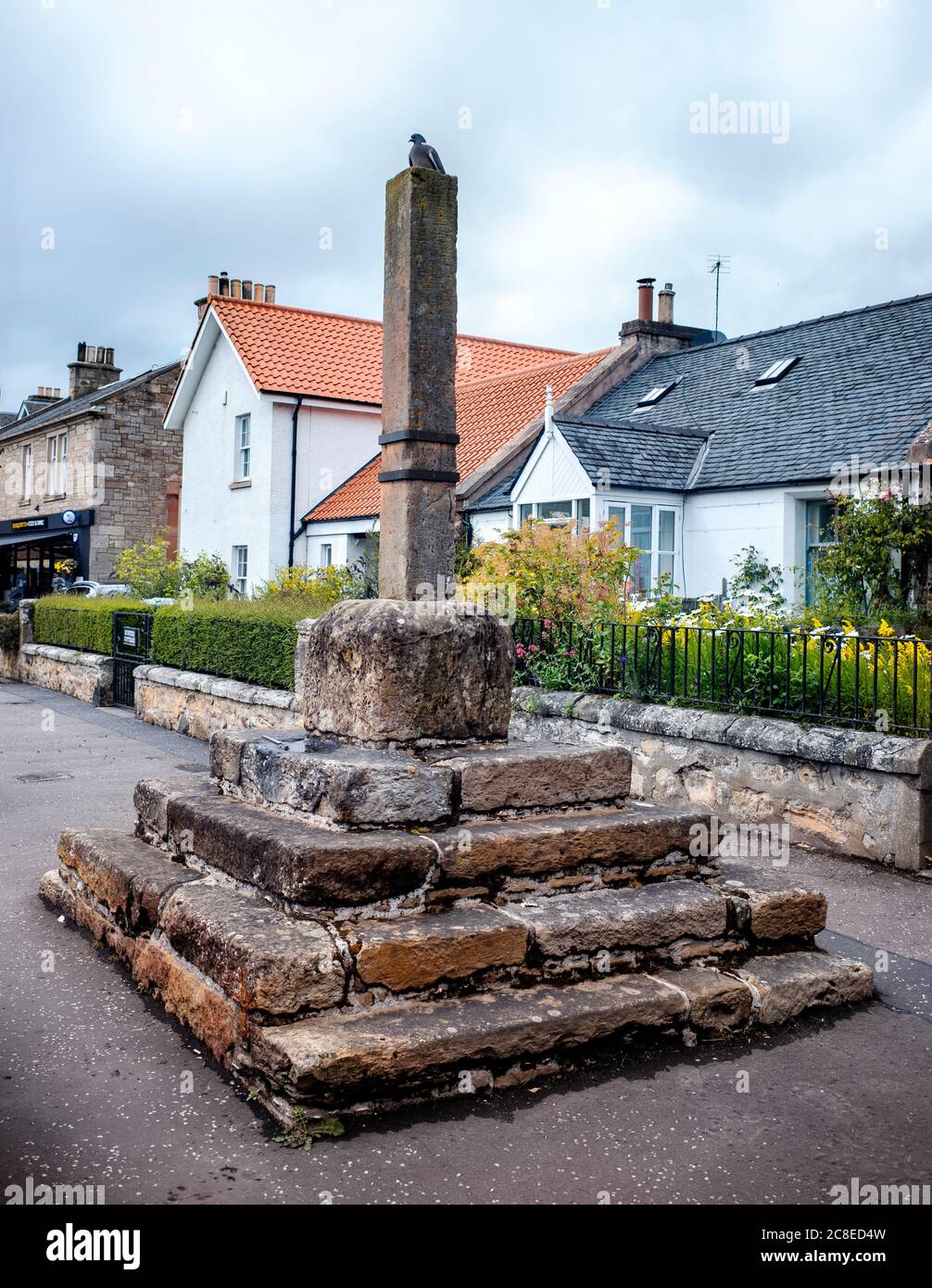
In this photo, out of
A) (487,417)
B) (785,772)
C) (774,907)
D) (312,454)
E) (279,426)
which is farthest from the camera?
(312,454)

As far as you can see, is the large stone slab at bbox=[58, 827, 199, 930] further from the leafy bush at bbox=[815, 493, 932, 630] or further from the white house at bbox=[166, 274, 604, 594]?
the white house at bbox=[166, 274, 604, 594]

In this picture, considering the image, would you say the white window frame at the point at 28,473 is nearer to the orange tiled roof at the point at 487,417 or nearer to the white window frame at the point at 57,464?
the white window frame at the point at 57,464

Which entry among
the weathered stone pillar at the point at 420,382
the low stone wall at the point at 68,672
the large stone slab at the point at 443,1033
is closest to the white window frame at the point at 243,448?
the low stone wall at the point at 68,672

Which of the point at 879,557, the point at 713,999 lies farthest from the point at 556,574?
the point at 713,999

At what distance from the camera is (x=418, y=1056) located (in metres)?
3.56

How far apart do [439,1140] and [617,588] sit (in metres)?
8.12

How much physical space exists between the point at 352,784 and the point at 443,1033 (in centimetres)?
106

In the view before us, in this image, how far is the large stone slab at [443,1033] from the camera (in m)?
3.46

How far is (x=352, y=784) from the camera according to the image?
433 cm

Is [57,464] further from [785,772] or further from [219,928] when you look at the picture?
[219,928]

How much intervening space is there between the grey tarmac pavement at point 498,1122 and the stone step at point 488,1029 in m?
0.10

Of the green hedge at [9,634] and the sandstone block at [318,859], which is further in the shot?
the green hedge at [9,634]

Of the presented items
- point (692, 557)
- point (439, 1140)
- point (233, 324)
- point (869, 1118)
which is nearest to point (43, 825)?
point (439, 1140)

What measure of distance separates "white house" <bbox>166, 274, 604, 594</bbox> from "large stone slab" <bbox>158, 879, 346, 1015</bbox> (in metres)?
15.7
